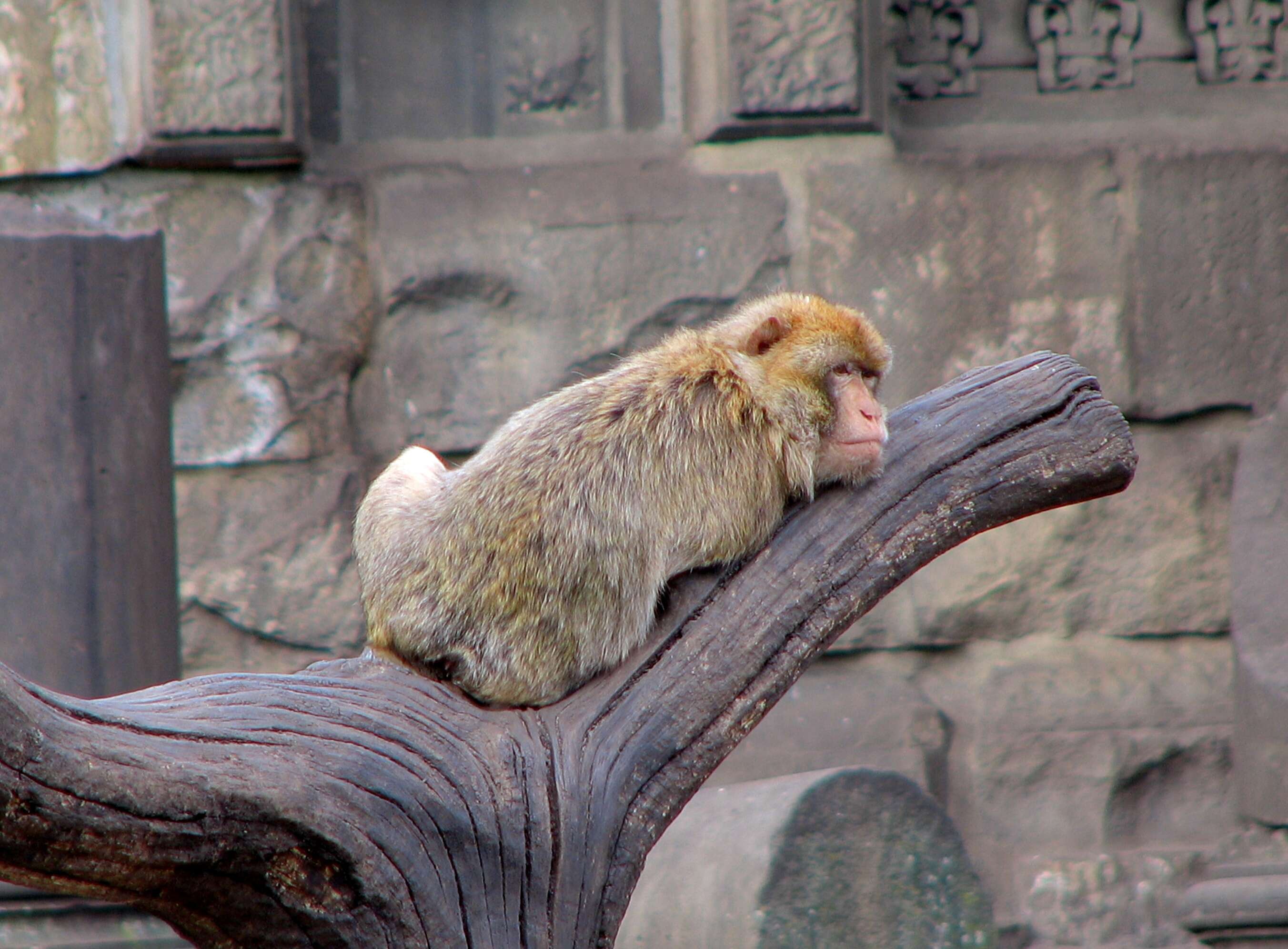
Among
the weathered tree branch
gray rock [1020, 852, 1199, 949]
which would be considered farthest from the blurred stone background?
the weathered tree branch

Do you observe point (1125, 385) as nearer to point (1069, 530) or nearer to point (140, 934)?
point (1069, 530)

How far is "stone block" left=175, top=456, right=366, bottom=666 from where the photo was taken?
3643 millimetres

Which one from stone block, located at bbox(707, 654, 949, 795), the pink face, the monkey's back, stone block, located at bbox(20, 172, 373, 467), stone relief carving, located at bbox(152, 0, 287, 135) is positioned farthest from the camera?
stone block, located at bbox(707, 654, 949, 795)

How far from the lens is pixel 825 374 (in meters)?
2.43

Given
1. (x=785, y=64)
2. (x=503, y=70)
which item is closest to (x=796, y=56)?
(x=785, y=64)

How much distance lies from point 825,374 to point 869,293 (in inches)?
54.9

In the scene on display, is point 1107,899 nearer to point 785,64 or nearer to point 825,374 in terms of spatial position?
point 825,374

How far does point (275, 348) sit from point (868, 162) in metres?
1.69

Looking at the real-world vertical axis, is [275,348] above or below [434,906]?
above

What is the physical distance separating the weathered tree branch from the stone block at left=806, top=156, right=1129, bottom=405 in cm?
127

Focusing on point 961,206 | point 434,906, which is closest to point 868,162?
point 961,206

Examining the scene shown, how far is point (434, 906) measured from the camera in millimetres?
1810

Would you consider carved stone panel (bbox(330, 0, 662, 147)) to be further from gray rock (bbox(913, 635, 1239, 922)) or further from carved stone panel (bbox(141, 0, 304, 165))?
gray rock (bbox(913, 635, 1239, 922))

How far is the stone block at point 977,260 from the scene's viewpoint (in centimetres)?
374
